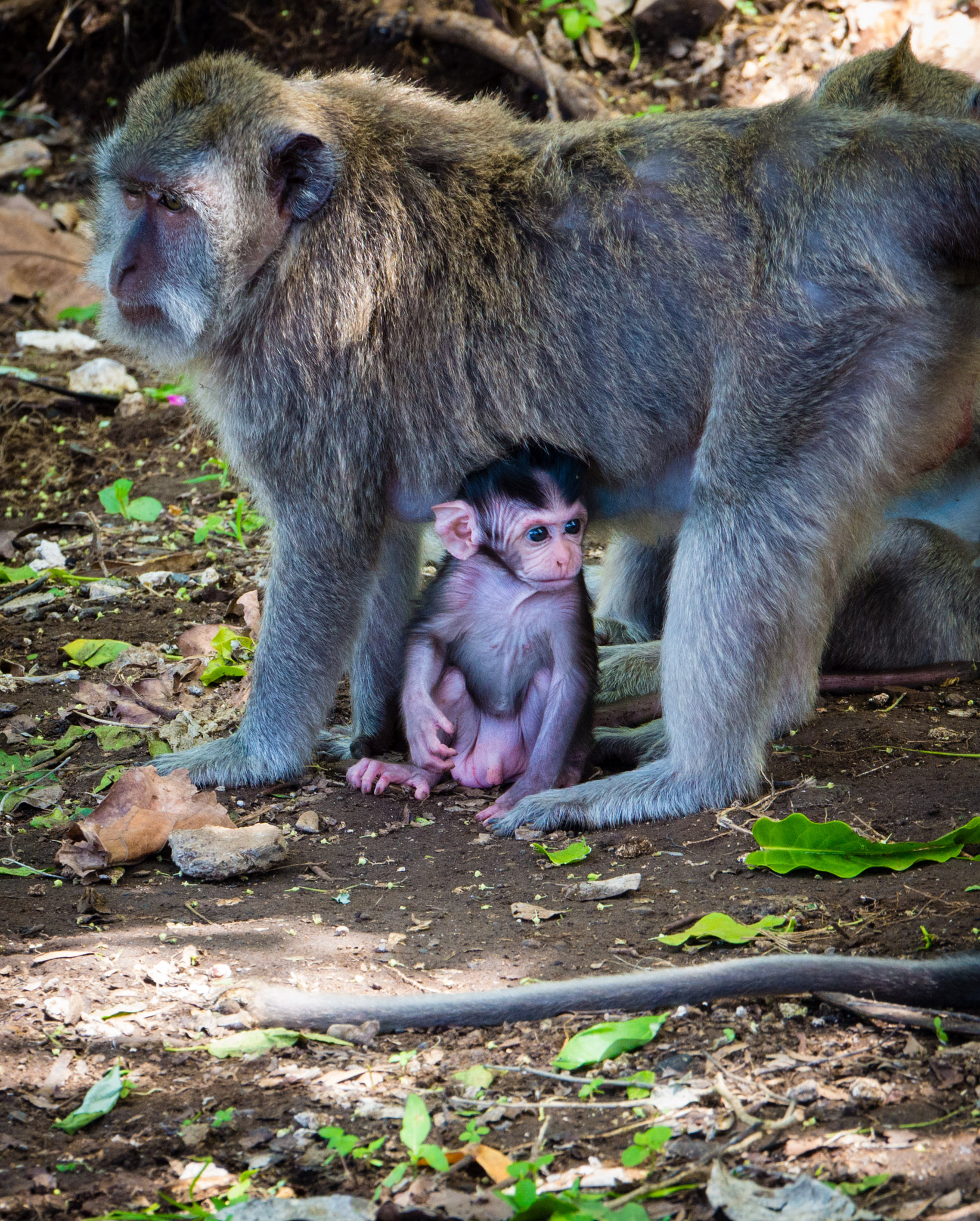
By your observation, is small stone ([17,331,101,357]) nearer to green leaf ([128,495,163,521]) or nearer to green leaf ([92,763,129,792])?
green leaf ([128,495,163,521])

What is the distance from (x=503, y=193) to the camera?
432 centimetres

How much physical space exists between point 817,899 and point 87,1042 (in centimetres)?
192

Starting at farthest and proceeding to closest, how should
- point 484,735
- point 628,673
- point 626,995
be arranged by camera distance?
point 628,673, point 484,735, point 626,995

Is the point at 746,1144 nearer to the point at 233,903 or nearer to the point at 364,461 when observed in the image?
the point at 233,903

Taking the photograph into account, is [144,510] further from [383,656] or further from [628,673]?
[628,673]

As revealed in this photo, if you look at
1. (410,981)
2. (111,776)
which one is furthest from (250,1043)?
(111,776)

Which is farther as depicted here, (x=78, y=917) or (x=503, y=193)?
(x=503, y=193)

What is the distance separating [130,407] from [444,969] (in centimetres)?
564

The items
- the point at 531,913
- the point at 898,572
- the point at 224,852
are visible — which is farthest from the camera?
the point at 898,572

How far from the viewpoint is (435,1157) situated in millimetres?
2475

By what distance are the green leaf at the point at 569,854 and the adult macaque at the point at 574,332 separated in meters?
0.21

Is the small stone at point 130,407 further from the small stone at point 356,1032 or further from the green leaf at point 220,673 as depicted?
the small stone at point 356,1032

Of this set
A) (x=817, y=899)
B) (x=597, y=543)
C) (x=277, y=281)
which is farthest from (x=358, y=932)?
(x=597, y=543)

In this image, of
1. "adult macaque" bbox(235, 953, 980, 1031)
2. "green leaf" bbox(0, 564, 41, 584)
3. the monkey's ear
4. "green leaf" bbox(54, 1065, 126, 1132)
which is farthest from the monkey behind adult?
"green leaf" bbox(0, 564, 41, 584)
